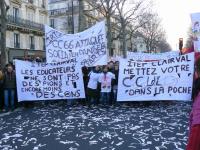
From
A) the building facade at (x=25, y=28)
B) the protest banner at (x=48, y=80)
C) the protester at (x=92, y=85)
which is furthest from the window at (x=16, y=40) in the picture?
the protester at (x=92, y=85)

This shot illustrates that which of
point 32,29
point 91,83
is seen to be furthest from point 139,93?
point 32,29

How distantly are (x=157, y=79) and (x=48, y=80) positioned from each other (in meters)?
3.66

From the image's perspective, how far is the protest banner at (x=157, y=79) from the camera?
13023 millimetres

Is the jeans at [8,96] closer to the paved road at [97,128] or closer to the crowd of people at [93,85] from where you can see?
the crowd of people at [93,85]

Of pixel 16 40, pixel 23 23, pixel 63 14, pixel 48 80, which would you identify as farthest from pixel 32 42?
pixel 48 80

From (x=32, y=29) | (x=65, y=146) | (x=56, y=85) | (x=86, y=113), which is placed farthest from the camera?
(x=32, y=29)

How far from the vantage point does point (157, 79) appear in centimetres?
1343

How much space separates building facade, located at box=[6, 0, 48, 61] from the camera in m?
47.8

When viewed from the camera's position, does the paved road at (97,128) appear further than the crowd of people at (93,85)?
No

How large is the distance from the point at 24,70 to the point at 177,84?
202 inches

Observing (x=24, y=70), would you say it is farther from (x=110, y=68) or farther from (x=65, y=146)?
(x=65, y=146)

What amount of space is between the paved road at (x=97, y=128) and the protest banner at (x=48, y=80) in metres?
0.48

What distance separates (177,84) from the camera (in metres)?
13.0

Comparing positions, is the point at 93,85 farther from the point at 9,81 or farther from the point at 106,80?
the point at 9,81
